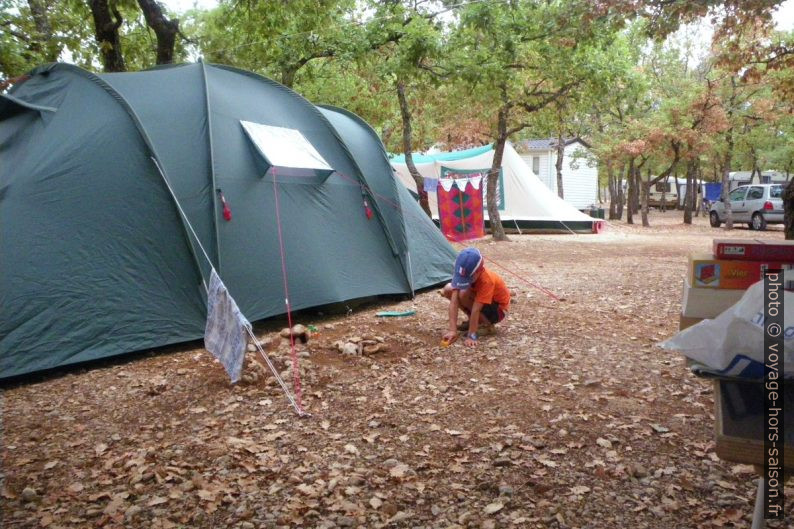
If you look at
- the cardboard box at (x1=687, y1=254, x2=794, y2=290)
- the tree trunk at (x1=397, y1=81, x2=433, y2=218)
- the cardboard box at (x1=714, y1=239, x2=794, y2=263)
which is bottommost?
the cardboard box at (x1=687, y1=254, x2=794, y2=290)

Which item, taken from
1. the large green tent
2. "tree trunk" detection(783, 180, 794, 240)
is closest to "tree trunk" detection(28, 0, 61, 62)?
the large green tent

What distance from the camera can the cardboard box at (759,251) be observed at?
201cm

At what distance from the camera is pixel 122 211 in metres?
5.13

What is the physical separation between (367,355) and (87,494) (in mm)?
2445

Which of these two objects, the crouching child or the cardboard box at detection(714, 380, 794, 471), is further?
the crouching child

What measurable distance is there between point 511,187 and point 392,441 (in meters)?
14.5

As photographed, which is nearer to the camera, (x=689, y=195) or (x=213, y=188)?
(x=213, y=188)

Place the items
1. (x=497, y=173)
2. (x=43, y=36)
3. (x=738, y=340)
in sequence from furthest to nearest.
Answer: (x=497, y=173)
(x=43, y=36)
(x=738, y=340)

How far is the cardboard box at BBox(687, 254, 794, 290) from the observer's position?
2043 mm

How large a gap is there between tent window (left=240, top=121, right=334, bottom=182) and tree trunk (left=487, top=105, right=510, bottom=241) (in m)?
8.45

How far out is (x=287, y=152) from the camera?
6.09m

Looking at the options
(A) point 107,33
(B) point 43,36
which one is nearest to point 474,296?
(A) point 107,33

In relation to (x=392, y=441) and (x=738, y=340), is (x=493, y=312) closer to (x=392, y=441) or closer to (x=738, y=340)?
(x=392, y=441)

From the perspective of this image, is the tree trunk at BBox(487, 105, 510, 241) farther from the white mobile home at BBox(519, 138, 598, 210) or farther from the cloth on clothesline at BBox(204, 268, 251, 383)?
the white mobile home at BBox(519, 138, 598, 210)
